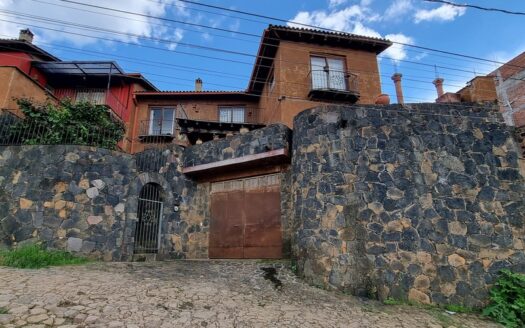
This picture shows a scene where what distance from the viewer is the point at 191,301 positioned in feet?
18.7

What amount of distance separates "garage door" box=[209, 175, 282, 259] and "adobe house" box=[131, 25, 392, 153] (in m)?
3.93

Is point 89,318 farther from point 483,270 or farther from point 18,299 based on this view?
point 483,270

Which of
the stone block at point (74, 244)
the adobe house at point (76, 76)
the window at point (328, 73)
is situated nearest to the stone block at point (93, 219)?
the stone block at point (74, 244)

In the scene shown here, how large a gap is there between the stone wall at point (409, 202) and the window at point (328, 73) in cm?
600

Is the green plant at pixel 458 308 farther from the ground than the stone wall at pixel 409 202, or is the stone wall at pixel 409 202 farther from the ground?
the stone wall at pixel 409 202

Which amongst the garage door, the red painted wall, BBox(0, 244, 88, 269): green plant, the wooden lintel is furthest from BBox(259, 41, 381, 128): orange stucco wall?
the red painted wall

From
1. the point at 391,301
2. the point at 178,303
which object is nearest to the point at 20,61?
the point at 178,303

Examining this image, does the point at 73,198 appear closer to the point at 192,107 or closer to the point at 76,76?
the point at 192,107

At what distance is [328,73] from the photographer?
1402cm

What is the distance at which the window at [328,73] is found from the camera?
13.8m

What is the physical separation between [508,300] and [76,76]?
60.2ft

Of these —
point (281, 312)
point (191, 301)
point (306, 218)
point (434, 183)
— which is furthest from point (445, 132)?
point (191, 301)

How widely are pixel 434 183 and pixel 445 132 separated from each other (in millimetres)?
1386

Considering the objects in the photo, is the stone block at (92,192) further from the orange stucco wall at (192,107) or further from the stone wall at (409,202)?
the orange stucco wall at (192,107)
